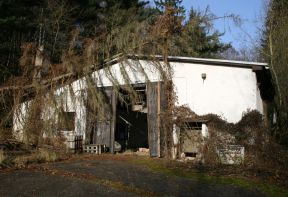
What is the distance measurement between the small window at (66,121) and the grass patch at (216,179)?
4.45 m

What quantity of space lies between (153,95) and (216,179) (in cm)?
666

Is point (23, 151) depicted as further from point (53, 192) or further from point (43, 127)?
point (53, 192)

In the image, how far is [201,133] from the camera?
1516 cm

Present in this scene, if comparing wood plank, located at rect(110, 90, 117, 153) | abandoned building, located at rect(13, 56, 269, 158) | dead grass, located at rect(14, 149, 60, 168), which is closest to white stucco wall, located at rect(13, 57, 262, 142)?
abandoned building, located at rect(13, 56, 269, 158)

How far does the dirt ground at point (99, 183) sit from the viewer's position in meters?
8.27

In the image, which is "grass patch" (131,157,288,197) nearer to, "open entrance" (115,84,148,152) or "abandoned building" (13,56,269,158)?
"abandoned building" (13,56,269,158)

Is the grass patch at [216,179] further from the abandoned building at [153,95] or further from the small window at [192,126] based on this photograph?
the abandoned building at [153,95]

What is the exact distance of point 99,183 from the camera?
9.27 m

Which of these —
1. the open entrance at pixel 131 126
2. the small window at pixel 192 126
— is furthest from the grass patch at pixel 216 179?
the open entrance at pixel 131 126

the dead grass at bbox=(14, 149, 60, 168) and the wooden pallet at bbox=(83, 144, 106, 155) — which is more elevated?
the wooden pallet at bbox=(83, 144, 106, 155)

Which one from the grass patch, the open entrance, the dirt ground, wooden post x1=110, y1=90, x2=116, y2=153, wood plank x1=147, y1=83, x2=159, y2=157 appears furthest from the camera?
the open entrance

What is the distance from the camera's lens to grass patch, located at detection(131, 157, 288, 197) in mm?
9562

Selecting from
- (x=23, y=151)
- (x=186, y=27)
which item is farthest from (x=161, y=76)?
(x=23, y=151)

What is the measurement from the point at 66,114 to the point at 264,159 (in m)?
9.04
